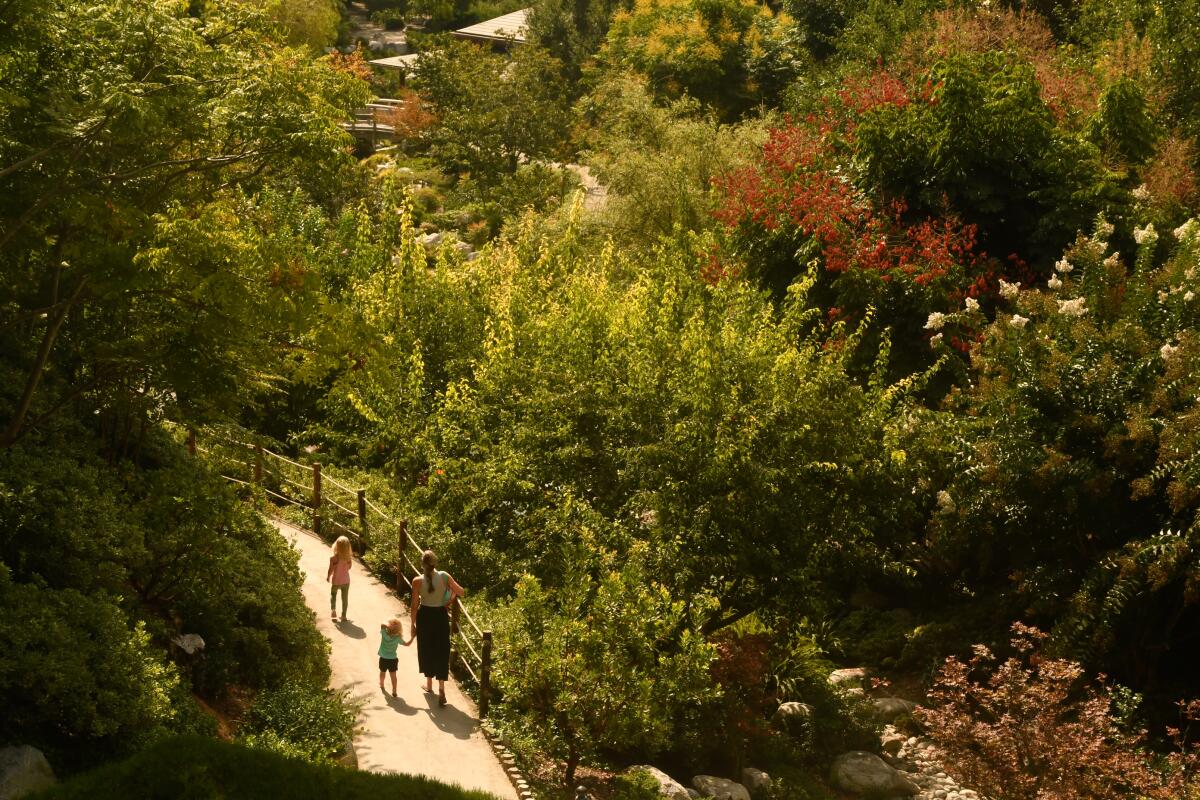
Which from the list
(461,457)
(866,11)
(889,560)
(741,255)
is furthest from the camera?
(866,11)

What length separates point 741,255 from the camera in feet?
65.5

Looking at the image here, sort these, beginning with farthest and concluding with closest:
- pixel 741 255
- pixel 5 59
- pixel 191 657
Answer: pixel 741 255 < pixel 191 657 < pixel 5 59

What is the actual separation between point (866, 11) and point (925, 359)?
731 inches

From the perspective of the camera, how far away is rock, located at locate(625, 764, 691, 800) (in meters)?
10.4

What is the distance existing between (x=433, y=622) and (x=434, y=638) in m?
0.16

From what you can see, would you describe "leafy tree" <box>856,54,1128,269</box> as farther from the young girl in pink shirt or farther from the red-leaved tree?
the young girl in pink shirt

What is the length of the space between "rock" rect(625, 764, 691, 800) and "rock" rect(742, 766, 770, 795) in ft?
3.51

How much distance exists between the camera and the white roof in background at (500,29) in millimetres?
51969

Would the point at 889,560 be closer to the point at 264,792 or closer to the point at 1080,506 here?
the point at 1080,506

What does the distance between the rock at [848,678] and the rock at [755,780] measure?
1815mm

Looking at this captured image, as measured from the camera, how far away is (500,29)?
54.3 meters

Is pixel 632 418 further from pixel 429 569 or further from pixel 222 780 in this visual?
pixel 222 780

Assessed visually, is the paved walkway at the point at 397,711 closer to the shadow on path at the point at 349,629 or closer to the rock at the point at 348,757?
the shadow on path at the point at 349,629

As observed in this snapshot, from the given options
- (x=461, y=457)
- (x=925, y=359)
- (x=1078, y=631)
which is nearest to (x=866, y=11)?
(x=925, y=359)
